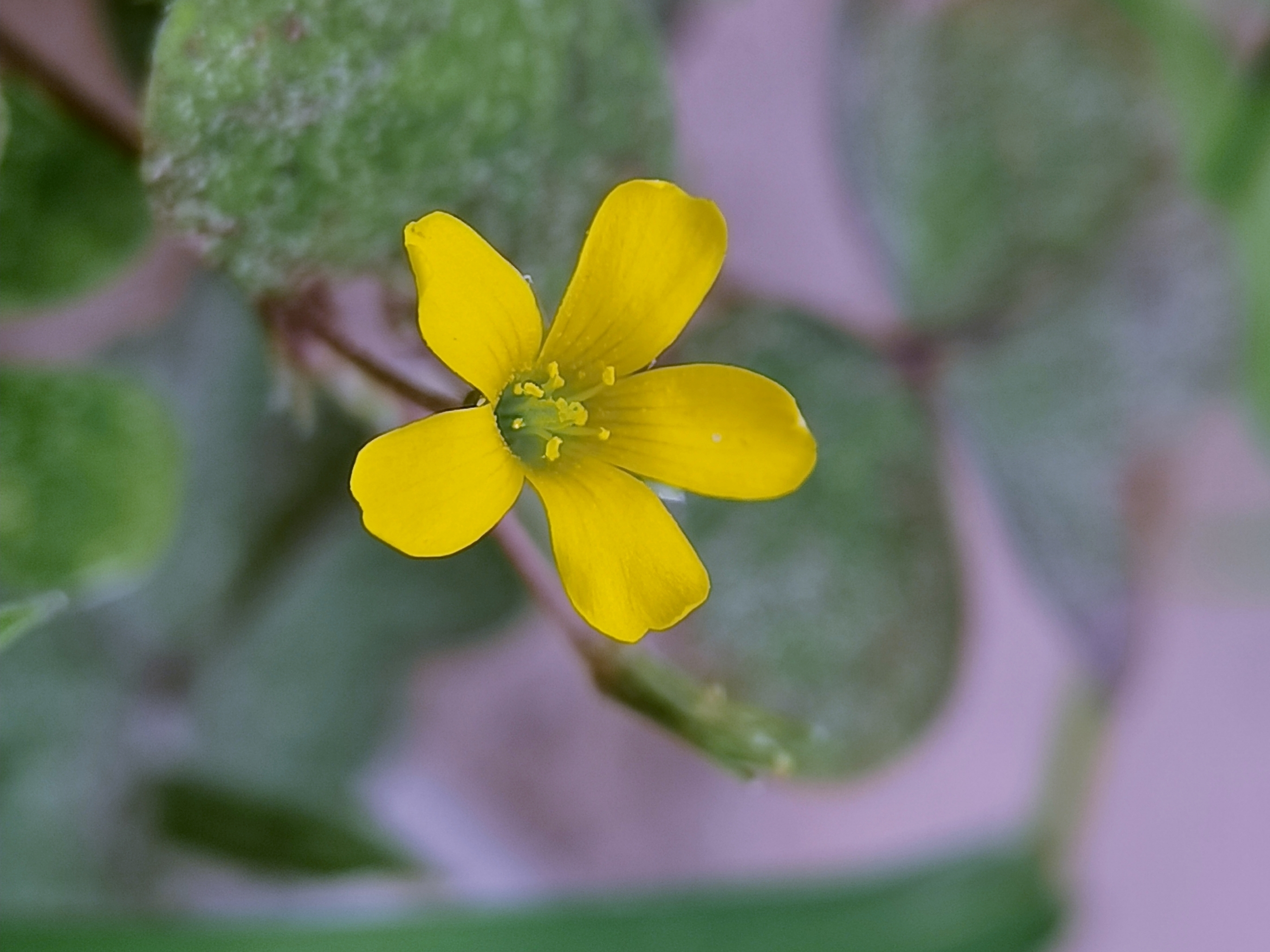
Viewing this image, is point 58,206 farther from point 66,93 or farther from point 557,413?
point 557,413

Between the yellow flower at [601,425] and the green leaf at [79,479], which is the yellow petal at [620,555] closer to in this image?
the yellow flower at [601,425]

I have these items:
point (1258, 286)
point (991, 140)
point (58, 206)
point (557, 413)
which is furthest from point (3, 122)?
point (1258, 286)

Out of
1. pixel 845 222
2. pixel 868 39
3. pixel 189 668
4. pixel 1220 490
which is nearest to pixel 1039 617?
pixel 1220 490

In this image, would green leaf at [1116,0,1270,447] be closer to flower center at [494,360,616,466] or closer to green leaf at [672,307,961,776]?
green leaf at [672,307,961,776]

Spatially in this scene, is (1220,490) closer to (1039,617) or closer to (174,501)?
(1039,617)

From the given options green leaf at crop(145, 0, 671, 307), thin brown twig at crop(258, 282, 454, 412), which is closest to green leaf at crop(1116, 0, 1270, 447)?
green leaf at crop(145, 0, 671, 307)
